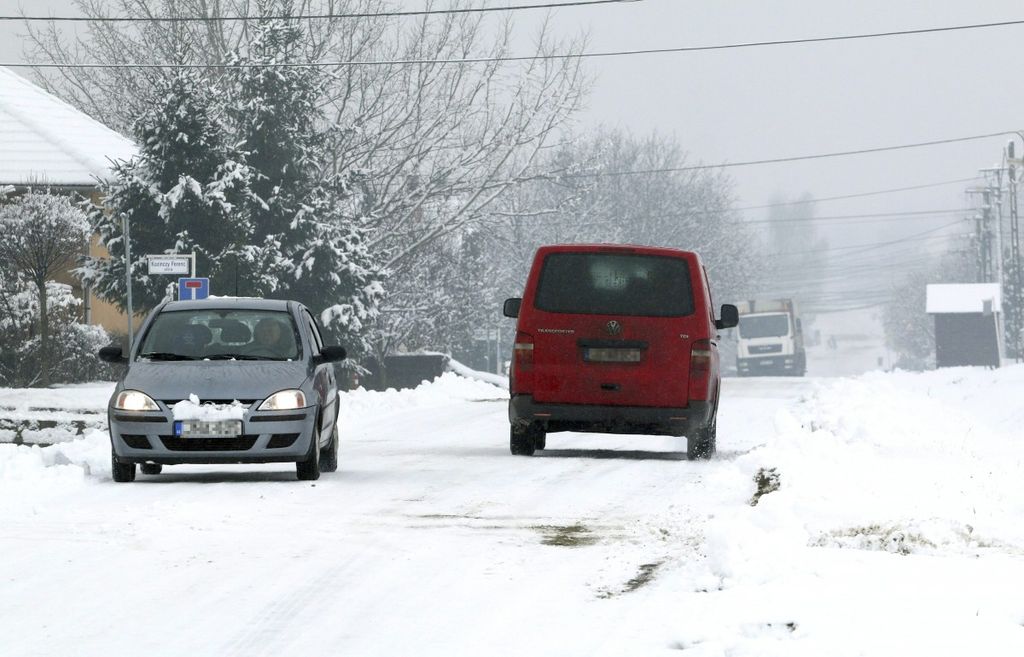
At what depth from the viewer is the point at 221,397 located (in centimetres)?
1342

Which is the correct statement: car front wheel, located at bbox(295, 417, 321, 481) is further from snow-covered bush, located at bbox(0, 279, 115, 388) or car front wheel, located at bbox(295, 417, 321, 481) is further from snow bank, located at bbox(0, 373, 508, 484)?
snow-covered bush, located at bbox(0, 279, 115, 388)

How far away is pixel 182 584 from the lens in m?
8.25

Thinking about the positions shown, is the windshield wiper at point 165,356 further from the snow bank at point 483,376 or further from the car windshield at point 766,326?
the car windshield at point 766,326

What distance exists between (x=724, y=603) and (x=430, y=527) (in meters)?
3.63

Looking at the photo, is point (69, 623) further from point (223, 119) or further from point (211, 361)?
point (223, 119)

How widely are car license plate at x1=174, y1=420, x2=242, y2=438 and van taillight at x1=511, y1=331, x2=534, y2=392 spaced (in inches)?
133

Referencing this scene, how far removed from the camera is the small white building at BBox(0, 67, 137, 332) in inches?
1885

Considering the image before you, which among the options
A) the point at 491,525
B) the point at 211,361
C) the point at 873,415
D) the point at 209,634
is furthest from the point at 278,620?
the point at 873,415

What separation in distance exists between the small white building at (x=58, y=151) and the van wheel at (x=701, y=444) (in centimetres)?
3063

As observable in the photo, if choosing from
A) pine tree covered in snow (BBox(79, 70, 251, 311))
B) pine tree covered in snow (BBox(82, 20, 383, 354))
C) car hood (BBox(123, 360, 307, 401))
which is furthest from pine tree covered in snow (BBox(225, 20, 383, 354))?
car hood (BBox(123, 360, 307, 401))

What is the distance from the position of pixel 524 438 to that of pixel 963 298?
80.0 meters

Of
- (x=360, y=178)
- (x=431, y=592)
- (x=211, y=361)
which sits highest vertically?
(x=360, y=178)

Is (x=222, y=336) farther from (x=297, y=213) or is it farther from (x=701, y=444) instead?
(x=297, y=213)

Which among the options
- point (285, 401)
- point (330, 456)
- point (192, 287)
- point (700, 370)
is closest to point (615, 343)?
point (700, 370)
